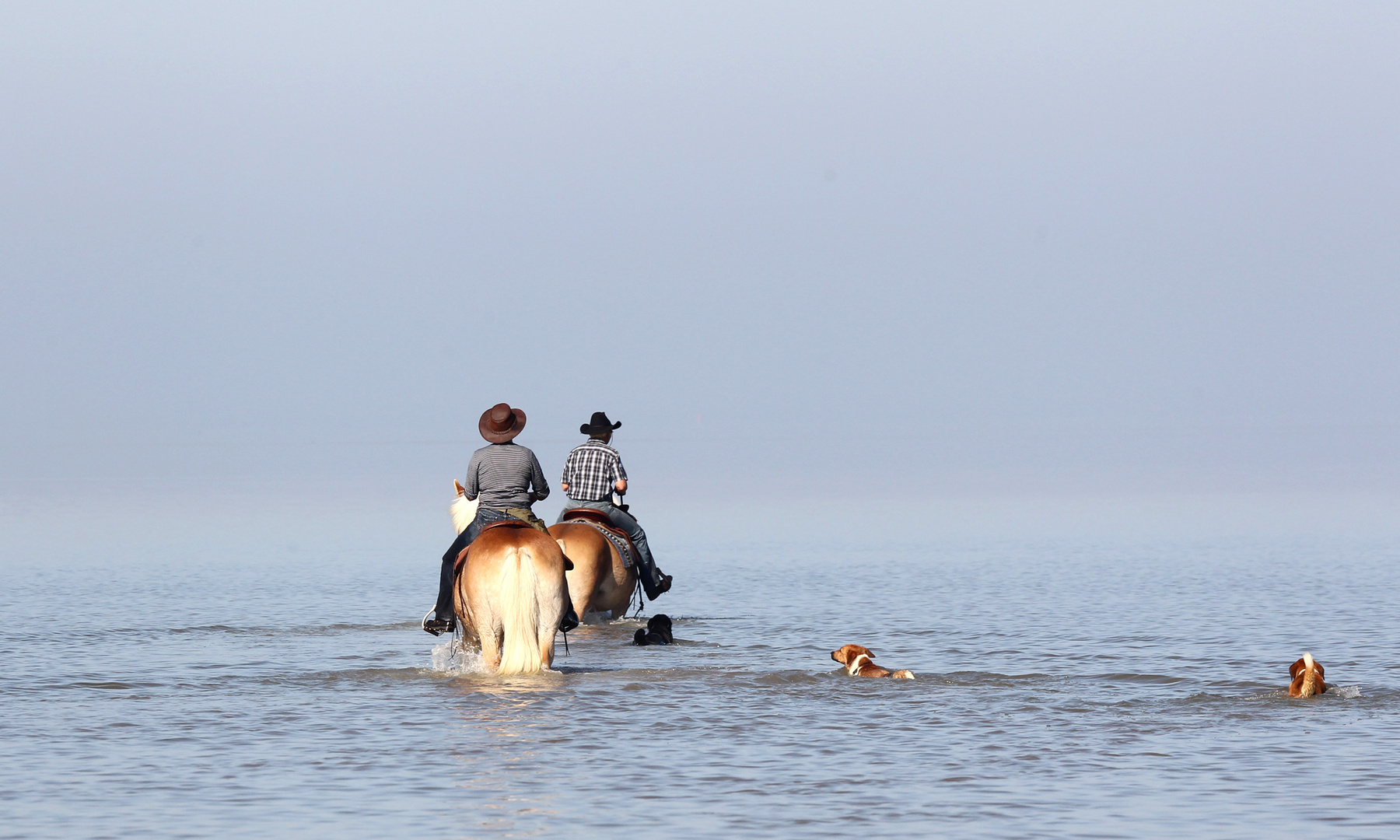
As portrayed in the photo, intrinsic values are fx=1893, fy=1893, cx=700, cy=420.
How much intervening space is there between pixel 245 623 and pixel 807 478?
42.8 metres

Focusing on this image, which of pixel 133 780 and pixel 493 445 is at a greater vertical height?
pixel 493 445

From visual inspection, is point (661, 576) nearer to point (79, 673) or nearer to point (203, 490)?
point (79, 673)

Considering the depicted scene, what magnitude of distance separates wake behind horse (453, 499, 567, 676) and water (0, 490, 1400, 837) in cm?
27

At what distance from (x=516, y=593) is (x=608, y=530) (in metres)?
4.63

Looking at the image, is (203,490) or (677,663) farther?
(203,490)

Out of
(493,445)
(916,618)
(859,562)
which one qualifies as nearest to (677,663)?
(493,445)

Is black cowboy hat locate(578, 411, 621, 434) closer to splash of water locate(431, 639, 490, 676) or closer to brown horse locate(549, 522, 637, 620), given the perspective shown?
brown horse locate(549, 522, 637, 620)

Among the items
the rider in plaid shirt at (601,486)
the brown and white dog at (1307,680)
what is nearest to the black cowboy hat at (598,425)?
the rider in plaid shirt at (601,486)

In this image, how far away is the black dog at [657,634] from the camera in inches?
696

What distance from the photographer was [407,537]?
1393 inches

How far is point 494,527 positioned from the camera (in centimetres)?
1483

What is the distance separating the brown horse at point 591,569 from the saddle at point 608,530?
49mm

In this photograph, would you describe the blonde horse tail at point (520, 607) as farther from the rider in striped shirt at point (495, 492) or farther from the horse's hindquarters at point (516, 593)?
the rider in striped shirt at point (495, 492)

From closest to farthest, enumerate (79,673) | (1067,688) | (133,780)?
(133,780)
(1067,688)
(79,673)
